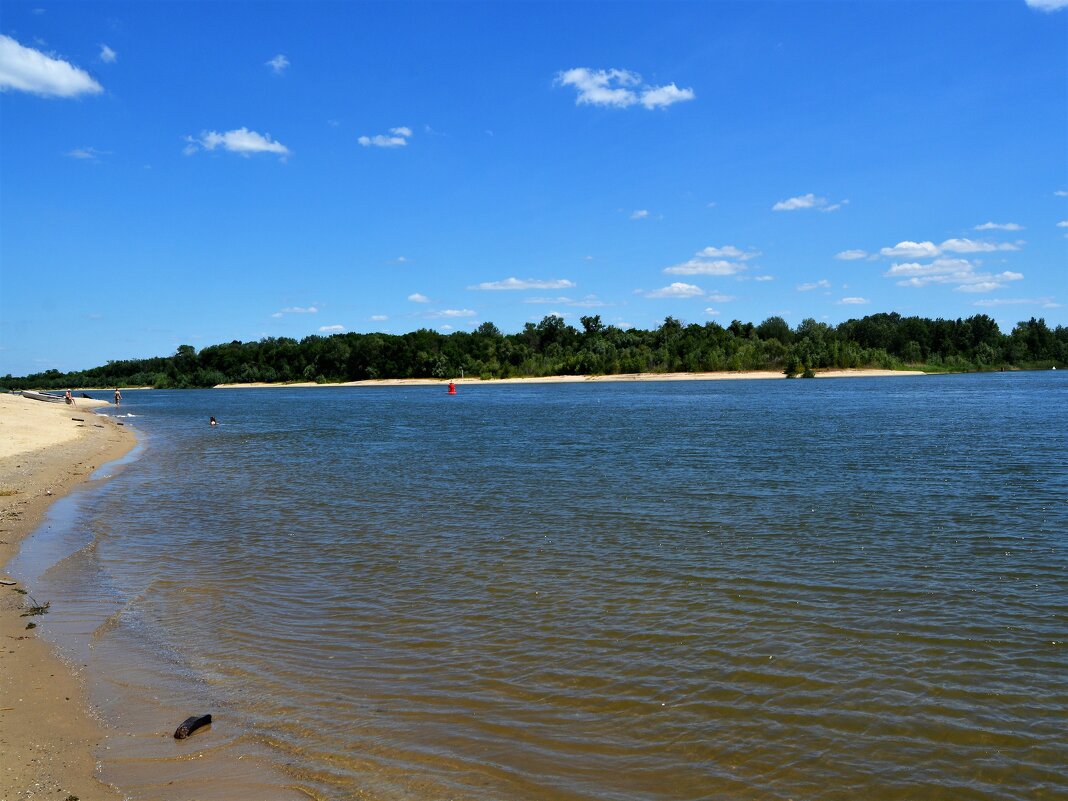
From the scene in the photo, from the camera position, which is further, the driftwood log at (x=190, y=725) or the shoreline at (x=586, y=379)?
the shoreline at (x=586, y=379)

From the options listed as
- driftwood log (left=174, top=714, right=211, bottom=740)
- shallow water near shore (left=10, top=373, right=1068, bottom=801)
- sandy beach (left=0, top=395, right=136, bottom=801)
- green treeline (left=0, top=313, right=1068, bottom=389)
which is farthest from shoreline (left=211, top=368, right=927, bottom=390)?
driftwood log (left=174, top=714, right=211, bottom=740)

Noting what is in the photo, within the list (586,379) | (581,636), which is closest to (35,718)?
(581,636)

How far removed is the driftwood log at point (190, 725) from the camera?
19.2 ft

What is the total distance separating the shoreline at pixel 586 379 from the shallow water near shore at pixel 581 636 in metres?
125

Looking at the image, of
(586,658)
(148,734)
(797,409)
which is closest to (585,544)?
(586,658)

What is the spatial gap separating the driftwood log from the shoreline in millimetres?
137915

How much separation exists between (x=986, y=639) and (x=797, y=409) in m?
44.6

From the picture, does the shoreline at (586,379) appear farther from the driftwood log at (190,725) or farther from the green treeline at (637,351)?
the driftwood log at (190,725)

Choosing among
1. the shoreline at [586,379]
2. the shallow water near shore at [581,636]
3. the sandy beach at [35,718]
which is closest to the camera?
the sandy beach at [35,718]

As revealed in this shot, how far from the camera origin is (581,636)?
8.33m

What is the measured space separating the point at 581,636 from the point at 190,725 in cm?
416

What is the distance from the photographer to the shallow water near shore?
550 cm

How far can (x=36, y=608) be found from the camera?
30.2 ft

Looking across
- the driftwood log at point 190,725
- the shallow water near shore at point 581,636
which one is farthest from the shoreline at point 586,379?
the driftwood log at point 190,725
